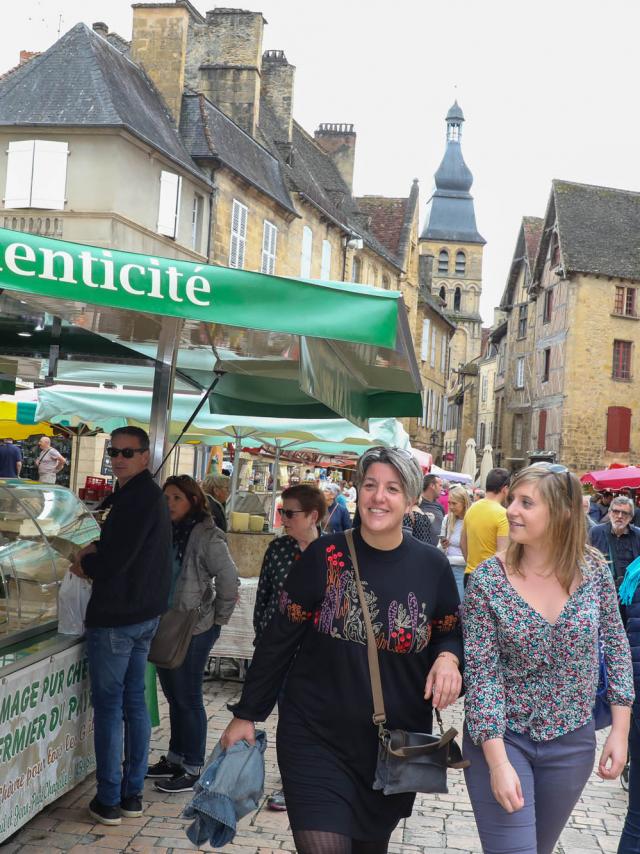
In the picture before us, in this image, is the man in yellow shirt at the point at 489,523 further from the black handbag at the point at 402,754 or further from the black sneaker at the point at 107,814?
the black handbag at the point at 402,754

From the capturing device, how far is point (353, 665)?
11.4 feet

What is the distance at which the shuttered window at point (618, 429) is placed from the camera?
4694 cm

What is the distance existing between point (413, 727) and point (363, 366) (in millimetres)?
3404

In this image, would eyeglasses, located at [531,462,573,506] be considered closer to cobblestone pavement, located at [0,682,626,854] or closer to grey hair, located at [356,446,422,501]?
grey hair, located at [356,446,422,501]

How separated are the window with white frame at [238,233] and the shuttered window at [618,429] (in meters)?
20.9

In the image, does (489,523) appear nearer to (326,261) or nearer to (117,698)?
(117,698)

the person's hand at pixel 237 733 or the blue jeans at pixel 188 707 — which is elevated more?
the person's hand at pixel 237 733

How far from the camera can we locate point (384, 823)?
3549 millimetres

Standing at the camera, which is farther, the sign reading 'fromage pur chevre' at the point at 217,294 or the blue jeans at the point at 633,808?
the blue jeans at the point at 633,808

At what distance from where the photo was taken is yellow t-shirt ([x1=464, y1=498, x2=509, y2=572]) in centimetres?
992

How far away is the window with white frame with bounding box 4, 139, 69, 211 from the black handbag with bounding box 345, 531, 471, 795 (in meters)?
24.3

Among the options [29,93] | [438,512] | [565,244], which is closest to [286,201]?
[29,93]

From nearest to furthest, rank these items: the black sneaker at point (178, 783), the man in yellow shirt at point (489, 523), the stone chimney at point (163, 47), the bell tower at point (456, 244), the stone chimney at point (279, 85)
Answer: the black sneaker at point (178, 783), the man in yellow shirt at point (489, 523), the stone chimney at point (163, 47), the stone chimney at point (279, 85), the bell tower at point (456, 244)

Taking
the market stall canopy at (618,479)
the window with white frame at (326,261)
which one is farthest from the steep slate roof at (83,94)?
the market stall canopy at (618,479)
